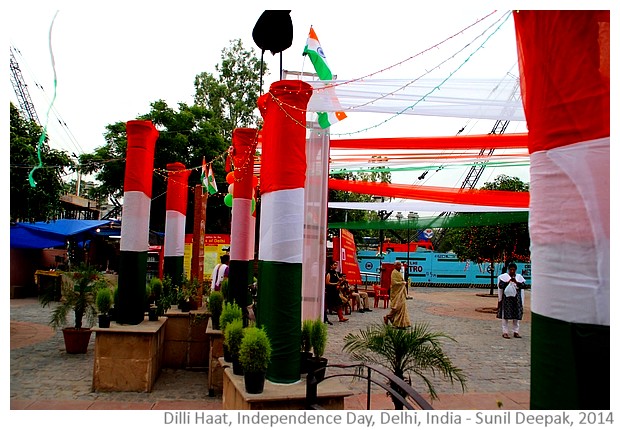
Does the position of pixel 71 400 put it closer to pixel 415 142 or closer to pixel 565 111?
pixel 415 142

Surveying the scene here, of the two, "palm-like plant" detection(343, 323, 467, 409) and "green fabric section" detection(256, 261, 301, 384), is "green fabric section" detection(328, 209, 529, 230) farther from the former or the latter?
"green fabric section" detection(256, 261, 301, 384)

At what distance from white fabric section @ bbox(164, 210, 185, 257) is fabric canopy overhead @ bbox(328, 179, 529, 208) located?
318cm

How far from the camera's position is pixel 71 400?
5.16m

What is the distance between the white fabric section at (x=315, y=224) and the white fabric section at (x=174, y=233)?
4295mm

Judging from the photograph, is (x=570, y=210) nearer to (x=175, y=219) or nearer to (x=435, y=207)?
(x=175, y=219)

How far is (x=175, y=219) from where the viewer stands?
9.52 metres

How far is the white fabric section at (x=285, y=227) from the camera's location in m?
3.93

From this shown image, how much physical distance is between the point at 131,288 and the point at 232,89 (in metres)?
15.2

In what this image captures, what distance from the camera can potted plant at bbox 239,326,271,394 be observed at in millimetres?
3430

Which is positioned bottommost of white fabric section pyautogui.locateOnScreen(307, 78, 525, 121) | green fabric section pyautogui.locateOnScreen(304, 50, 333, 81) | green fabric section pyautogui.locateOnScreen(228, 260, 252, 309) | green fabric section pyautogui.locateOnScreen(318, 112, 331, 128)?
green fabric section pyautogui.locateOnScreen(228, 260, 252, 309)

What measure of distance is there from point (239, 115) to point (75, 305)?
1378cm

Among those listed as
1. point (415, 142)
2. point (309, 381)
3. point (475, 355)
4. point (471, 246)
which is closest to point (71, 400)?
point (309, 381)

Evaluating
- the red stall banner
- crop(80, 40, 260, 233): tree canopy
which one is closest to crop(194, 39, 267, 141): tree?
crop(80, 40, 260, 233): tree canopy

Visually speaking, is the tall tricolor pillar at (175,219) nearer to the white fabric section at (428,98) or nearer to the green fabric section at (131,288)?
the green fabric section at (131,288)
